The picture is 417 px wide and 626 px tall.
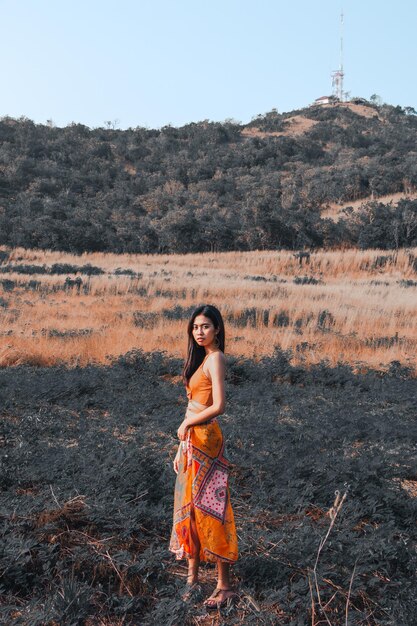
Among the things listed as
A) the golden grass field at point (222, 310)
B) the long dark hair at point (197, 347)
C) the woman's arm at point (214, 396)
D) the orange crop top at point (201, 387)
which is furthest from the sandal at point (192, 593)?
the golden grass field at point (222, 310)

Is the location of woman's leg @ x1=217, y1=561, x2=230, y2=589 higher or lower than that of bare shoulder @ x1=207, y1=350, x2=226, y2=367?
lower

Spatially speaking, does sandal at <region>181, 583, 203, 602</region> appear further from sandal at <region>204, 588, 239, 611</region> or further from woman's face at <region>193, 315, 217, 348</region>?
woman's face at <region>193, 315, 217, 348</region>

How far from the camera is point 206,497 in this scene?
3.15 m

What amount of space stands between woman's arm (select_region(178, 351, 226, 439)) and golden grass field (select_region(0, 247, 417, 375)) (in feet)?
22.3

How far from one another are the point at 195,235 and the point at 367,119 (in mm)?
40486

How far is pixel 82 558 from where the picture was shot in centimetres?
357

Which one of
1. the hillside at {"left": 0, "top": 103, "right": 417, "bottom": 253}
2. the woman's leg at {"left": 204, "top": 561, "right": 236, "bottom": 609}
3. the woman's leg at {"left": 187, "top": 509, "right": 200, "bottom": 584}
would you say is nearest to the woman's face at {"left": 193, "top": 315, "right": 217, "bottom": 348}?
the woman's leg at {"left": 187, "top": 509, "right": 200, "bottom": 584}

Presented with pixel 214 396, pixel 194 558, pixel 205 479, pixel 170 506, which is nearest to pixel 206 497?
pixel 205 479

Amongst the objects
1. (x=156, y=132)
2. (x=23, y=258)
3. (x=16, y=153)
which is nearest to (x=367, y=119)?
(x=156, y=132)

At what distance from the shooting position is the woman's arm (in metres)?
3.09

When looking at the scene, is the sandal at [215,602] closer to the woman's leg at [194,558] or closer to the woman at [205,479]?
the woman at [205,479]

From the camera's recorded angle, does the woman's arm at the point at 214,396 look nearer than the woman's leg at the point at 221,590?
Yes

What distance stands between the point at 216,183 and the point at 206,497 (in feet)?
148

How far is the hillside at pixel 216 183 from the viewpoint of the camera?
3459cm
